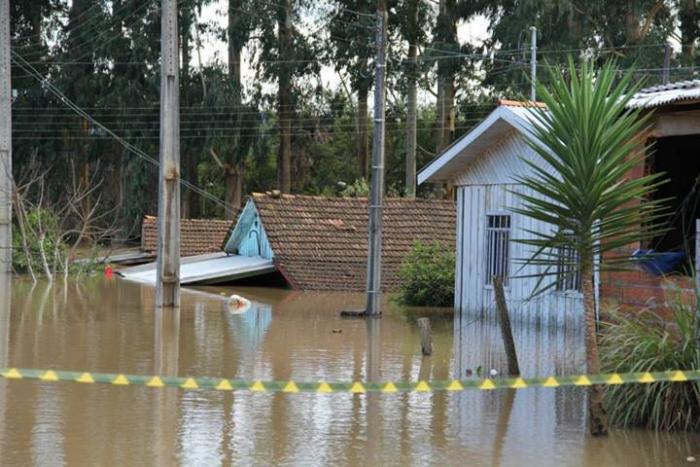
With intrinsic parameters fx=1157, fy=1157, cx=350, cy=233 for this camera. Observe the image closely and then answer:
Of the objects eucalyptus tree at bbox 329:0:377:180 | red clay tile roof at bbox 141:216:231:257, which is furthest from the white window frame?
eucalyptus tree at bbox 329:0:377:180

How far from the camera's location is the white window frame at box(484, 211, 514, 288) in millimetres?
19312

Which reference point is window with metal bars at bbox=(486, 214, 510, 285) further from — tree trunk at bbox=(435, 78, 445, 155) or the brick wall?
tree trunk at bbox=(435, 78, 445, 155)

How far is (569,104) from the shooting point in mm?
9797

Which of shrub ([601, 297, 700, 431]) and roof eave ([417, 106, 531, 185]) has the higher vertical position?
roof eave ([417, 106, 531, 185])

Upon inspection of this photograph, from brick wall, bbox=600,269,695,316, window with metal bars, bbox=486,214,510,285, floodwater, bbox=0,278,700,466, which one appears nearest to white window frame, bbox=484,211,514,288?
window with metal bars, bbox=486,214,510,285

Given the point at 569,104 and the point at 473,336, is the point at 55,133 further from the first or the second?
the point at 569,104

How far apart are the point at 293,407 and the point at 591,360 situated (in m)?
→ 3.16

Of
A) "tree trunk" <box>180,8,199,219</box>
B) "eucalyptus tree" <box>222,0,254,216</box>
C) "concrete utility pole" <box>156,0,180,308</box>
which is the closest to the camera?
"concrete utility pole" <box>156,0,180,308</box>

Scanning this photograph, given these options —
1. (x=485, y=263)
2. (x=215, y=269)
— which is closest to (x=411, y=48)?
(x=215, y=269)

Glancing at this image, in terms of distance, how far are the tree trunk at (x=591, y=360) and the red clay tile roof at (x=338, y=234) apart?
18323mm

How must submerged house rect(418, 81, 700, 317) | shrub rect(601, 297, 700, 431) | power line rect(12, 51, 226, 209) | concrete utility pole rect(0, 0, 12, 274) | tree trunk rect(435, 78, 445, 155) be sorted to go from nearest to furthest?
shrub rect(601, 297, 700, 431) → submerged house rect(418, 81, 700, 317) → concrete utility pole rect(0, 0, 12, 274) → tree trunk rect(435, 78, 445, 155) → power line rect(12, 51, 226, 209)

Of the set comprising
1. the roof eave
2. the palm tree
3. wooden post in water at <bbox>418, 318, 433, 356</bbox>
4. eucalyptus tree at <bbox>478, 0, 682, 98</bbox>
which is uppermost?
eucalyptus tree at <bbox>478, 0, 682, 98</bbox>

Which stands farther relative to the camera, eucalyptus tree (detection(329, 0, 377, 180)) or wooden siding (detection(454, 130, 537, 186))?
eucalyptus tree (detection(329, 0, 377, 180))

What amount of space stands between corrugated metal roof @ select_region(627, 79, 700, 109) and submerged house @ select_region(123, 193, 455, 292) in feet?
48.2
